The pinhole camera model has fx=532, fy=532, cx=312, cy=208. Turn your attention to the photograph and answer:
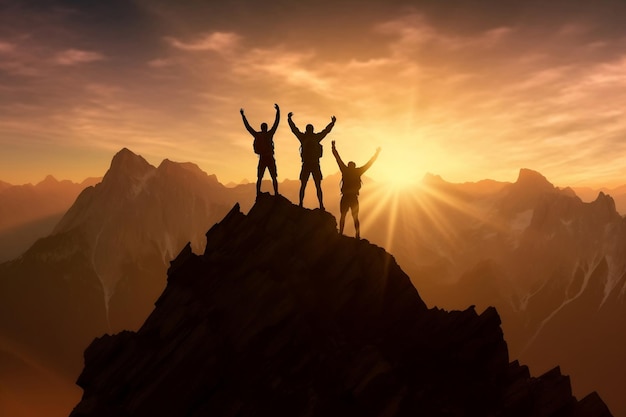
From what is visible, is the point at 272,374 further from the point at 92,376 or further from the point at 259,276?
the point at 92,376

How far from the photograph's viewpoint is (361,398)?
91.9 ft

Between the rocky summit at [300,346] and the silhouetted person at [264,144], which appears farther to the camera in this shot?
the silhouetted person at [264,144]

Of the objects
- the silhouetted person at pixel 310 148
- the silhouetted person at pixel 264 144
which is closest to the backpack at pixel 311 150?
the silhouetted person at pixel 310 148

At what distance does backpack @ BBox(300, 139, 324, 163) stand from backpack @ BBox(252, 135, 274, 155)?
233 cm

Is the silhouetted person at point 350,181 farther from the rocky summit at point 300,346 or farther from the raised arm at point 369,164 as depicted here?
the rocky summit at point 300,346

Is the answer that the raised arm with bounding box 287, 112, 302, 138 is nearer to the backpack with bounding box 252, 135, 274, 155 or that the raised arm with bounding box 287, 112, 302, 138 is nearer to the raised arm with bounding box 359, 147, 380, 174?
the backpack with bounding box 252, 135, 274, 155

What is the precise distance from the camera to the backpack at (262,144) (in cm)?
3681

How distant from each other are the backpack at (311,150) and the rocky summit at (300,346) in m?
3.67

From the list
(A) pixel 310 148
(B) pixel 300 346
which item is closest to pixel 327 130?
(A) pixel 310 148

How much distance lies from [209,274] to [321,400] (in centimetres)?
1236

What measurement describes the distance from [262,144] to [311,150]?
3.44 meters

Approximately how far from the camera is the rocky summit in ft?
93.6

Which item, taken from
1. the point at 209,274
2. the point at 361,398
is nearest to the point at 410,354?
the point at 361,398

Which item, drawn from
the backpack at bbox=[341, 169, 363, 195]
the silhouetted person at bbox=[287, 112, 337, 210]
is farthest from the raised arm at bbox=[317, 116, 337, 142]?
the backpack at bbox=[341, 169, 363, 195]
